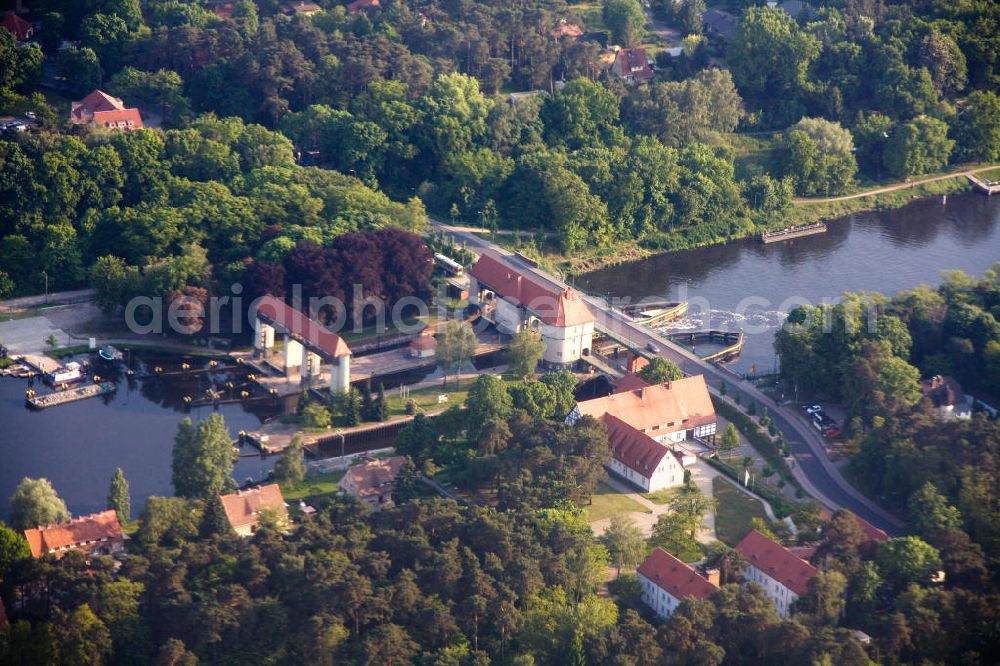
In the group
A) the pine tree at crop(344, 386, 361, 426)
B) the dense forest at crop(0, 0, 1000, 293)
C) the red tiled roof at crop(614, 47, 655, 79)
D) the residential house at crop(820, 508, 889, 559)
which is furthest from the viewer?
the red tiled roof at crop(614, 47, 655, 79)

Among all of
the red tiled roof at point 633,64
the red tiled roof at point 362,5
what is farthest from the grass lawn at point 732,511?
the red tiled roof at point 362,5

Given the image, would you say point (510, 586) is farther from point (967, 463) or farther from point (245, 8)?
point (245, 8)

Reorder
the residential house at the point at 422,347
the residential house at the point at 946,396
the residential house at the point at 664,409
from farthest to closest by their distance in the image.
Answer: the residential house at the point at 422,347 < the residential house at the point at 946,396 < the residential house at the point at 664,409

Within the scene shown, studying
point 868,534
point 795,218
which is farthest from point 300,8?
point 868,534

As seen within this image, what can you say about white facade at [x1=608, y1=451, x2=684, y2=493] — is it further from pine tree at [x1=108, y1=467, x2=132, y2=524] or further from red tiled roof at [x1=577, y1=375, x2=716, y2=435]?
pine tree at [x1=108, y1=467, x2=132, y2=524]

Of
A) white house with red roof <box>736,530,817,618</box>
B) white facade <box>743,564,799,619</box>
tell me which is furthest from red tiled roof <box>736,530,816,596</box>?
white facade <box>743,564,799,619</box>

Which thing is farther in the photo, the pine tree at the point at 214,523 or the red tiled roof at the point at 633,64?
the red tiled roof at the point at 633,64

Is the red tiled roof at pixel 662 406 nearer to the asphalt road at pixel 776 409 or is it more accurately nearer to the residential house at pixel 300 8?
the asphalt road at pixel 776 409

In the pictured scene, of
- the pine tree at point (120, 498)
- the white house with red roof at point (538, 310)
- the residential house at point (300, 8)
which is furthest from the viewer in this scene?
the residential house at point (300, 8)
